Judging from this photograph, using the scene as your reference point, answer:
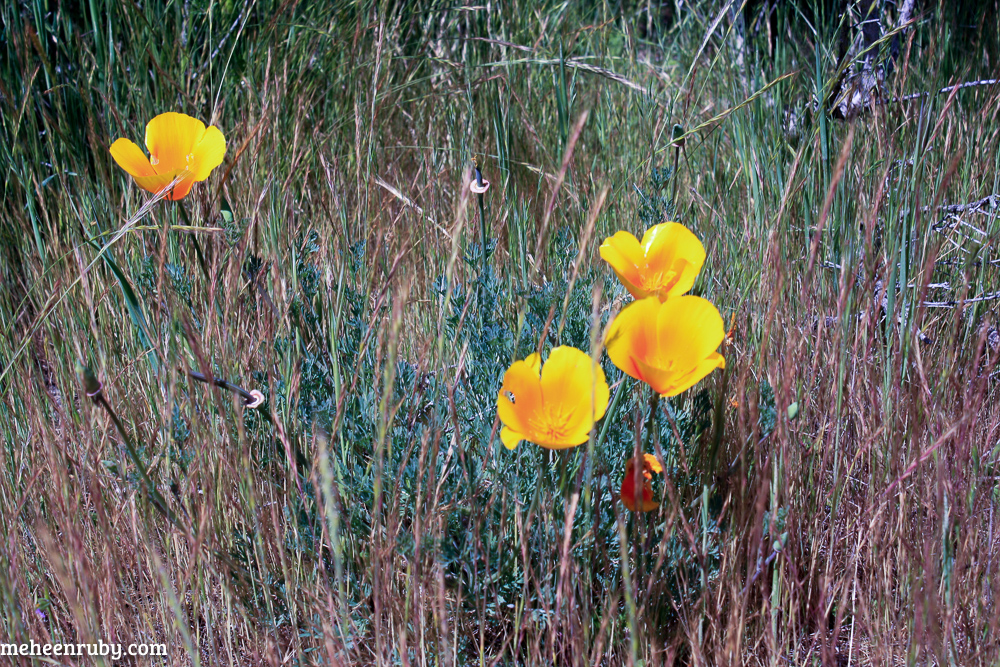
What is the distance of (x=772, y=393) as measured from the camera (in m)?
1.24

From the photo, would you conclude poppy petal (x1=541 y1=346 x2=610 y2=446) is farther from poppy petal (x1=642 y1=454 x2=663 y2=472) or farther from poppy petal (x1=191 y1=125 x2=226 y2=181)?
poppy petal (x1=191 y1=125 x2=226 y2=181)

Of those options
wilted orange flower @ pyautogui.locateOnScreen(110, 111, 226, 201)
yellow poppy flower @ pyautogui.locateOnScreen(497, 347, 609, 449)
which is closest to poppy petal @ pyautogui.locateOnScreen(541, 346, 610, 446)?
yellow poppy flower @ pyautogui.locateOnScreen(497, 347, 609, 449)

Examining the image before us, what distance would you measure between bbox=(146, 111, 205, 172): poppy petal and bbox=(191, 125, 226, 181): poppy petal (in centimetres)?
1

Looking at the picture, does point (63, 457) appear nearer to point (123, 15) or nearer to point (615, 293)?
point (615, 293)

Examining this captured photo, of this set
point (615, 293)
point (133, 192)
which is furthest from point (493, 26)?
point (615, 293)

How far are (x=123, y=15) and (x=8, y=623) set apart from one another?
1.76 m

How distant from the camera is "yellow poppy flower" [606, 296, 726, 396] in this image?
3.02ft

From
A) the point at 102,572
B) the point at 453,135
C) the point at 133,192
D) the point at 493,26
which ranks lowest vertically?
the point at 102,572

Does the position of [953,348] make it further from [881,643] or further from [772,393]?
[881,643]

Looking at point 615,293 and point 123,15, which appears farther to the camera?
point 123,15

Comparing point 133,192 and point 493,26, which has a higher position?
point 493,26

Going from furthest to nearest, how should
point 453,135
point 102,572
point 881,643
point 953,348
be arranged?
point 453,135 → point 953,348 → point 102,572 → point 881,643

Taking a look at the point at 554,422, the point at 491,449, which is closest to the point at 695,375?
the point at 554,422

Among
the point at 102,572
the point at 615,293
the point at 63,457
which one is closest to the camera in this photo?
the point at 102,572
